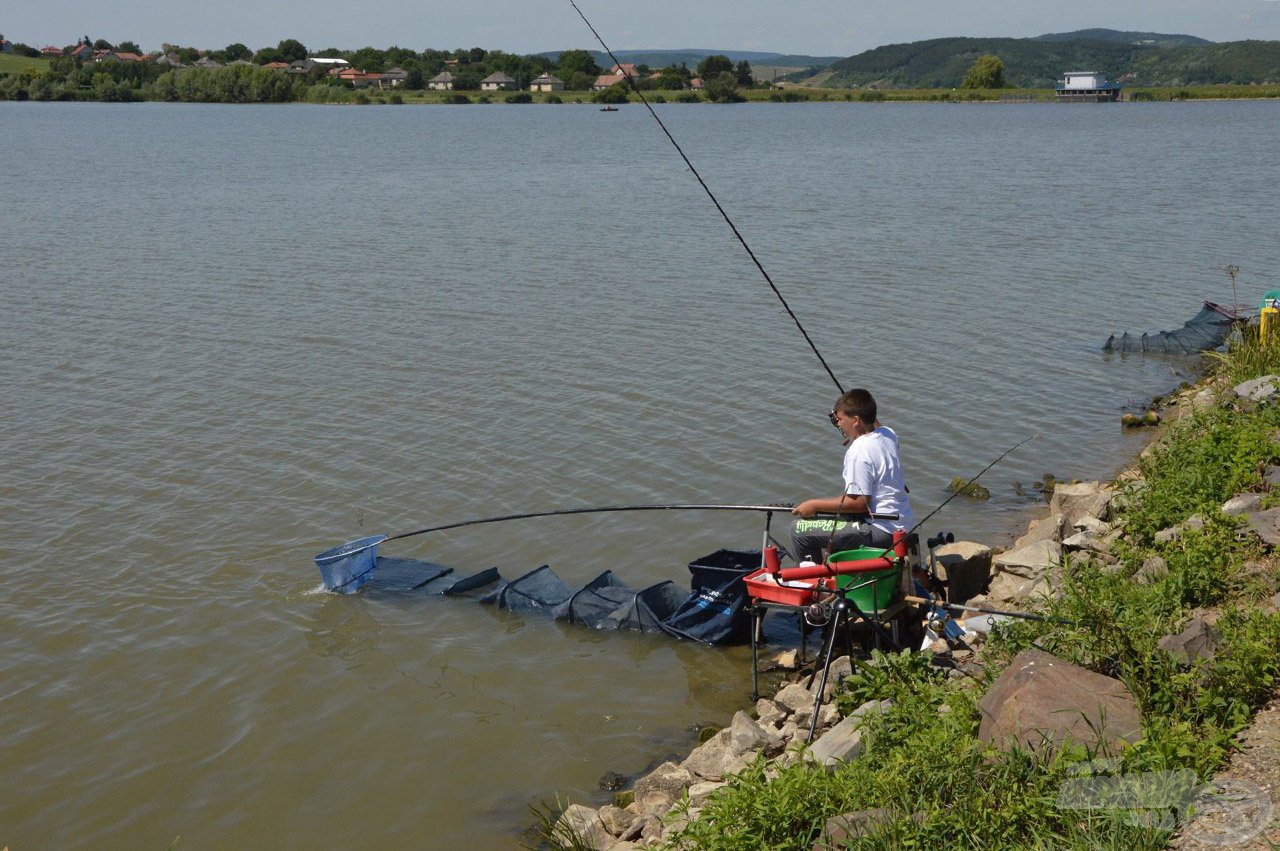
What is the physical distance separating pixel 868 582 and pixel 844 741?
122cm

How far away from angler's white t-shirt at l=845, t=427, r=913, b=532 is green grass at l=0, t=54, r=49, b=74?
136440 mm

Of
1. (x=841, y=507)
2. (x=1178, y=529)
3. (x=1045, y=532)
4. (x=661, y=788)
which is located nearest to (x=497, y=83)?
(x=1045, y=532)

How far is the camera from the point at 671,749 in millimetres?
6488

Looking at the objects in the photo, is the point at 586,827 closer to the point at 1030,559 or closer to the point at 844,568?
the point at 844,568

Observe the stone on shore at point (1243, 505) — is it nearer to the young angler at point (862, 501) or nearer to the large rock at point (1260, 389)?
the young angler at point (862, 501)

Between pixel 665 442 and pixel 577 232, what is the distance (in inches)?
581

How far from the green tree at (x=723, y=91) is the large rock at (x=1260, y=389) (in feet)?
396

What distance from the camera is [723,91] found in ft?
412

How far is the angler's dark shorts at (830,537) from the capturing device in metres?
6.37

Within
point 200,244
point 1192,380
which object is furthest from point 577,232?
point 1192,380

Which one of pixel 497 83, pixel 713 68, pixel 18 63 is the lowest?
pixel 497 83

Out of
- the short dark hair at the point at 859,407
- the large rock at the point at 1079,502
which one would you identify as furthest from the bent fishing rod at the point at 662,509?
the large rock at the point at 1079,502

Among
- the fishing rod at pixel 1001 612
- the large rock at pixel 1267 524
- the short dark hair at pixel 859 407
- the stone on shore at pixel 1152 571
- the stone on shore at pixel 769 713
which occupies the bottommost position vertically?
the stone on shore at pixel 769 713

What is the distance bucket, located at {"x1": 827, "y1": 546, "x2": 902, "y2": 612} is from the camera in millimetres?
5945
